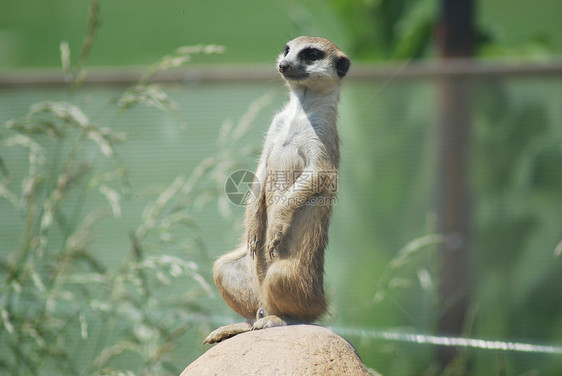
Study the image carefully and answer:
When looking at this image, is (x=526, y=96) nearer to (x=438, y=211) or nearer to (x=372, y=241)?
(x=438, y=211)

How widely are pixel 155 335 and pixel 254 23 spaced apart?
3444mm

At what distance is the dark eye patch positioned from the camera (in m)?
2.95

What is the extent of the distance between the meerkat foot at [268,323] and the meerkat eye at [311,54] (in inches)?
46.6

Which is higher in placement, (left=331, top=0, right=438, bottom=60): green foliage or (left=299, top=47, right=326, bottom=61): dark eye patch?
(left=331, top=0, right=438, bottom=60): green foliage

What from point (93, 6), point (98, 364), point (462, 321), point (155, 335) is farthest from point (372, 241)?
point (93, 6)

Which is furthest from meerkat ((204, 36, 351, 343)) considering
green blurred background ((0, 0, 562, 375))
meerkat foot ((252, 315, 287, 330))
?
green blurred background ((0, 0, 562, 375))

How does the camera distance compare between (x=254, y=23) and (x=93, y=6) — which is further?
(x=254, y=23)

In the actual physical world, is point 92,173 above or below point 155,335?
above

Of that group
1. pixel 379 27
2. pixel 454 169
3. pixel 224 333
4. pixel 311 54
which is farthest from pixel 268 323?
pixel 379 27

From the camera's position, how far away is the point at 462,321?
14.9 feet

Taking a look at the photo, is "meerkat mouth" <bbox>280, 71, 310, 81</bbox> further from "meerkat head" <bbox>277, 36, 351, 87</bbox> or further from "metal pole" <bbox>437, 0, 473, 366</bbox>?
"metal pole" <bbox>437, 0, 473, 366</bbox>

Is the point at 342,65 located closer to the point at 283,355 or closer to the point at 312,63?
the point at 312,63

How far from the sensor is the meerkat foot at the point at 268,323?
2.69m

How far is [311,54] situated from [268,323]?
1.23 meters
